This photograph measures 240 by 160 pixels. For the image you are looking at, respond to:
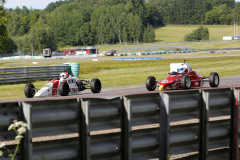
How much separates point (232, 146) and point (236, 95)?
3.30 feet

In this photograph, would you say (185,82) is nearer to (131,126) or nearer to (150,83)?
(150,83)

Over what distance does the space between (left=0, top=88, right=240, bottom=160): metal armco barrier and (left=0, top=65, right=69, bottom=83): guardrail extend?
69.1 feet

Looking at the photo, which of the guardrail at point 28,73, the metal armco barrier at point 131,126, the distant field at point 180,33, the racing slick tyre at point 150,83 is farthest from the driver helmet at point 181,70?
the distant field at point 180,33

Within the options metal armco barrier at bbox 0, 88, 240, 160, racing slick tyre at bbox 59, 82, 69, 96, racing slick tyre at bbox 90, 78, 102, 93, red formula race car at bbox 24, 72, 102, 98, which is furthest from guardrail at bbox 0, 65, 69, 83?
metal armco barrier at bbox 0, 88, 240, 160

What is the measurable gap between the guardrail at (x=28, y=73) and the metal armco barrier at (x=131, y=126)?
21.1 m

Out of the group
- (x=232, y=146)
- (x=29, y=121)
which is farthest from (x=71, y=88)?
(x=29, y=121)

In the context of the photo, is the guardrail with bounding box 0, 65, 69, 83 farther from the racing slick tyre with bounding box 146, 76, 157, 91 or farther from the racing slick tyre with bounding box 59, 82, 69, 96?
the racing slick tyre with bounding box 146, 76, 157, 91

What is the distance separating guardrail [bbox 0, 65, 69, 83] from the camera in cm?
2588

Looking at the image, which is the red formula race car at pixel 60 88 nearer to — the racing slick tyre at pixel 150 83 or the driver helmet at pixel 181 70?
the racing slick tyre at pixel 150 83

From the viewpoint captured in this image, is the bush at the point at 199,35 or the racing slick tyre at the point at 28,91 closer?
the racing slick tyre at the point at 28,91

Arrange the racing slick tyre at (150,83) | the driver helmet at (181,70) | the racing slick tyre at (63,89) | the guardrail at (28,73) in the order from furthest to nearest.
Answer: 1. the guardrail at (28,73)
2. the driver helmet at (181,70)
3. the racing slick tyre at (150,83)
4. the racing slick tyre at (63,89)

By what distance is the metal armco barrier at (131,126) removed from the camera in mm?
5250

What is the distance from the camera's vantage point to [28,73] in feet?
88.0

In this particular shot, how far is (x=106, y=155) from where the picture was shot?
584 cm
